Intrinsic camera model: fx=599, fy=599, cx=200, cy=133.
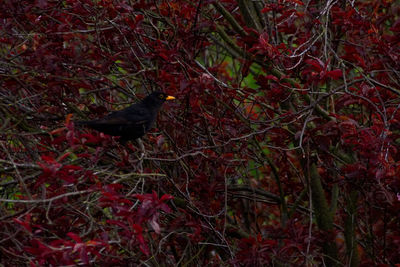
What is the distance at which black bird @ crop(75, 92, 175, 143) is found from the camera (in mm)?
4914

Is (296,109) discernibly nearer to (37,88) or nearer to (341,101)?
(341,101)

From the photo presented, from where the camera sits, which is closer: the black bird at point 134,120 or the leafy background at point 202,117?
the leafy background at point 202,117

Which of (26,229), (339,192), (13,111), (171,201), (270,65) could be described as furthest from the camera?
(339,192)

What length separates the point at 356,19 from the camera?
4891mm

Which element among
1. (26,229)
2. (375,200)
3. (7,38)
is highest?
(7,38)

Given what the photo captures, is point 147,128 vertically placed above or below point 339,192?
above

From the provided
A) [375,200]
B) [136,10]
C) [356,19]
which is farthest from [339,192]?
[136,10]

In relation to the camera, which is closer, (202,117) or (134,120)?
(202,117)

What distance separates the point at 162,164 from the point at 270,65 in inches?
47.8

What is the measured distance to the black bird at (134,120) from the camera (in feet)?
16.1

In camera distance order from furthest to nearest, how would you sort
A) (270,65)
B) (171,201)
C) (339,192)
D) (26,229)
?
(339,192), (270,65), (171,201), (26,229)

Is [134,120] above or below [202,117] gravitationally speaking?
below

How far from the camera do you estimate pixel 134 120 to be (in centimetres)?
498

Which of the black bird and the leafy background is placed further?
the black bird
